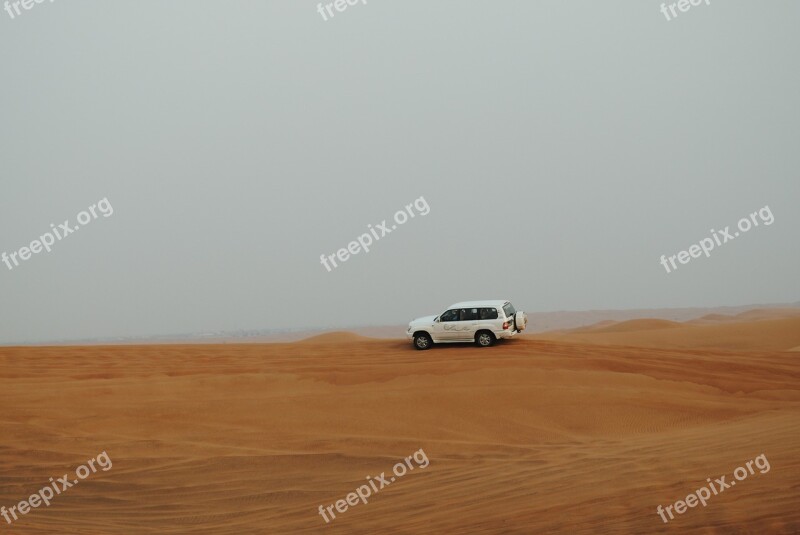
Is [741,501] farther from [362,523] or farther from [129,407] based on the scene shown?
[129,407]

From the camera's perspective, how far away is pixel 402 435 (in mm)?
14133

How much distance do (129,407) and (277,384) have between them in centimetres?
392

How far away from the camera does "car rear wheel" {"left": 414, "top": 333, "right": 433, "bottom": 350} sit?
2280cm

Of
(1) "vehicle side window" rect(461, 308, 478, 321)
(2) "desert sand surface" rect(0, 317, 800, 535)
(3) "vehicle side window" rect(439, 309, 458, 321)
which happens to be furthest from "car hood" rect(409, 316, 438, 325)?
(1) "vehicle side window" rect(461, 308, 478, 321)

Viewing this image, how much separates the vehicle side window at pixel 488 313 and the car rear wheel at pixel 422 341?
2.04 metres

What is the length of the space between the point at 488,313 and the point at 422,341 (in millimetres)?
2507

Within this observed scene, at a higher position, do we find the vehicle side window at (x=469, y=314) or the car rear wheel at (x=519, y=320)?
the vehicle side window at (x=469, y=314)

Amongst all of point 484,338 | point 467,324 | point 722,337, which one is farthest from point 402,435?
point 722,337

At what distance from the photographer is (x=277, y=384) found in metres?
18.5

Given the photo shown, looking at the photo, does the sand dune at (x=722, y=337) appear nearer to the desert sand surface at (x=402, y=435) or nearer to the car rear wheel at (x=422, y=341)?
the desert sand surface at (x=402, y=435)

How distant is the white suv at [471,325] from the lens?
22.0 meters

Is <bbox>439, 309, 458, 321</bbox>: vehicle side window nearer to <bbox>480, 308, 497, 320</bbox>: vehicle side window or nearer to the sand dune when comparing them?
<bbox>480, 308, 497, 320</bbox>: vehicle side window

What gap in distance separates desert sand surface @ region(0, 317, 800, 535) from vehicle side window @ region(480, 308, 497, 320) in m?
1.04

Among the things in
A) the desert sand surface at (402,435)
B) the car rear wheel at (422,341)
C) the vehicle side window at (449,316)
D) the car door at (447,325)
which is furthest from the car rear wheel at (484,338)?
the car rear wheel at (422,341)
